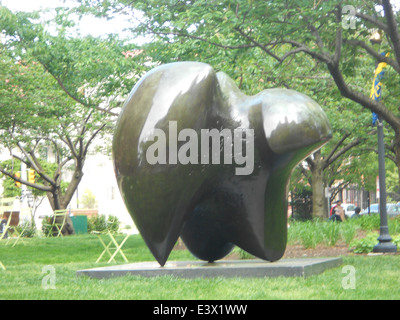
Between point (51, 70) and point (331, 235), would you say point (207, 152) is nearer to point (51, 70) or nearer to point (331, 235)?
point (331, 235)

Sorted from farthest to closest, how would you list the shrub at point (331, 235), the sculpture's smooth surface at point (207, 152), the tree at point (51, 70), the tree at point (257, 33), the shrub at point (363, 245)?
the tree at point (51, 70) < the shrub at point (331, 235) < the shrub at point (363, 245) < the tree at point (257, 33) < the sculpture's smooth surface at point (207, 152)

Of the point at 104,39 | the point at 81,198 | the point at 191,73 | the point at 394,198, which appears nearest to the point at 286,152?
the point at 191,73

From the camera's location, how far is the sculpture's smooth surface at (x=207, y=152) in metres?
7.71

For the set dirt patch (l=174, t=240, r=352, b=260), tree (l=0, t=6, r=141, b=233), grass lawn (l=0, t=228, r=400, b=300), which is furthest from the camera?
tree (l=0, t=6, r=141, b=233)

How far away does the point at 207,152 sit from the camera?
8023mm

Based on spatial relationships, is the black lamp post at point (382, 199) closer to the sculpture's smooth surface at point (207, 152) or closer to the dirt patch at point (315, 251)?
the dirt patch at point (315, 251)

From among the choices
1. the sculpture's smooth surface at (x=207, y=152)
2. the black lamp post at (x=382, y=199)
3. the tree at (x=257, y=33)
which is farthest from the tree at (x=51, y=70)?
the sculpture's smooth surface at (x=207, y=152)

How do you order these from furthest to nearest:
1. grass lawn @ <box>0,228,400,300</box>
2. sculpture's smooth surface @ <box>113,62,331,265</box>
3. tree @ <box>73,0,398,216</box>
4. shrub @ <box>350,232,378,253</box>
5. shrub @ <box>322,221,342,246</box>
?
shrub @ <box>322,221,342,246</box> → shrub @ <box>350,232,378,253</box> → tree @ <box>73,0,398,216</box> → sculpture's smooth surface @ <box>113,62,331,265</box> → grass lawn @ <box>0,228,400,300</box>

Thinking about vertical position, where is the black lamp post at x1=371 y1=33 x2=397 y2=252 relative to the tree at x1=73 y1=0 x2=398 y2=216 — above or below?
below

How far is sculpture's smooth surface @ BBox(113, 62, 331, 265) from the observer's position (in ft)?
25.3

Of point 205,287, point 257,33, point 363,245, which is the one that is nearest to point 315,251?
point 363,245

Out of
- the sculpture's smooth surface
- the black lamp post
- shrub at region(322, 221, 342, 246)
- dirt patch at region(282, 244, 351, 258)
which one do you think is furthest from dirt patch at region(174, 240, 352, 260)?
the sculpture's smooth surface

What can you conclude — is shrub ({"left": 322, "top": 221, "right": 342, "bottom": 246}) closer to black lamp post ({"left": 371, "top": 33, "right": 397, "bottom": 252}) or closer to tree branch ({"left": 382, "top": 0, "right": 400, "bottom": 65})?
black lamp post ({"left": 371, "top": 33, "right": 397, "bottom": 252})

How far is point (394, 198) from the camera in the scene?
61.6 m
